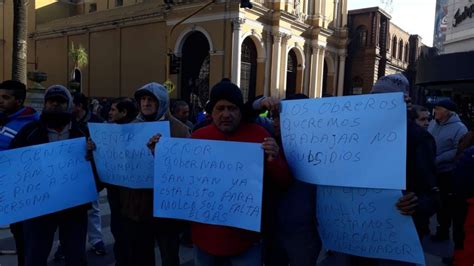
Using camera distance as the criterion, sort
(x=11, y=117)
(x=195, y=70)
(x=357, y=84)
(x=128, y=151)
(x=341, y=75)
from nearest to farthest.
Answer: (x=128, y=151)
(x=11, y=117)
(x=195, y=70)
(x=341, y=75)
(x=357, y=84)

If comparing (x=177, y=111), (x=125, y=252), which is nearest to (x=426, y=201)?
(x=125, y=252)

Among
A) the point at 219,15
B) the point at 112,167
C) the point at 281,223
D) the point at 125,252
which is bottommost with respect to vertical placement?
the point at 125,252

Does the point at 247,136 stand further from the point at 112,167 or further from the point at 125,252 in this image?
the point at 125,252

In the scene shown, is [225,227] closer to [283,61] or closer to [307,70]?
[283,61]

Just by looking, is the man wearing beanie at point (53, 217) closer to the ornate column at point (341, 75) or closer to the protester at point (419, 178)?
the protester at point (419, 178)

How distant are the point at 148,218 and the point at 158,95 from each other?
3.15ft

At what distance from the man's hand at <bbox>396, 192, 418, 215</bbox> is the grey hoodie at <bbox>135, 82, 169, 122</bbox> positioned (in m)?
1.85

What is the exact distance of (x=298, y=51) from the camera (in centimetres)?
3114

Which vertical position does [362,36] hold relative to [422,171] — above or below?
above

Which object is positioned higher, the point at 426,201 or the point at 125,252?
the point at 426,201

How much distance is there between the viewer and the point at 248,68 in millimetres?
27422

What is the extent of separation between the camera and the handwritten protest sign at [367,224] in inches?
85.4

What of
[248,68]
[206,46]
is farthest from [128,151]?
[206,46]

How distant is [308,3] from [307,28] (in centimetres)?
280
